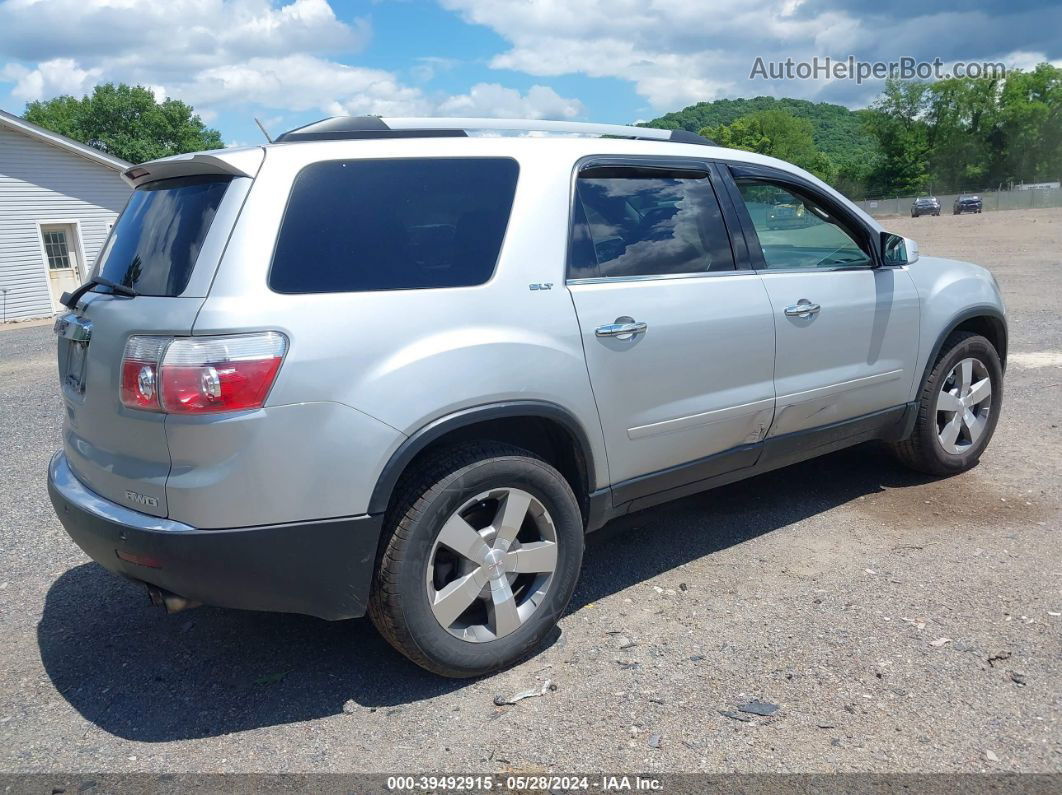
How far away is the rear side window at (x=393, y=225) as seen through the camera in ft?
9.63

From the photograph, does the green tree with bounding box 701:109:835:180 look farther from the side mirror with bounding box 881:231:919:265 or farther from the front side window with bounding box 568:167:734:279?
the front side window with bounding box 568:167:734:279

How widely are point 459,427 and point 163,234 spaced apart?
4.10 feet

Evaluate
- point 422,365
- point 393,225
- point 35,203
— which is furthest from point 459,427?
point 35,203

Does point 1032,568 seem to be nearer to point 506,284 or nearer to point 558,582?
point 558,582

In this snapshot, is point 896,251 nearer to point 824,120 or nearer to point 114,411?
point 114,411

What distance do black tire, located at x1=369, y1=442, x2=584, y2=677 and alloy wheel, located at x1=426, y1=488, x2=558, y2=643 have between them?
3cm

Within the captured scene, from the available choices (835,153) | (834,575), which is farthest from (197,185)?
(835,153)

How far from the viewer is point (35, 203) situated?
21.7 m

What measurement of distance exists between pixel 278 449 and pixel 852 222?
3.34 metres

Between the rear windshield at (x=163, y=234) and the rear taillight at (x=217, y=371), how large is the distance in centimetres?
27

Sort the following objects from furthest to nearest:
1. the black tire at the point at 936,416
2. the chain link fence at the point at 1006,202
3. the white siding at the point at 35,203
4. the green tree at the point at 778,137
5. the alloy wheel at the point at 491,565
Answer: the green tree at the point at 778,137 → the chain link fence at the point at 1006,202 → the white siding at the point at 35,203 → the black tire at the point at 936,416 → the alloy wheel at the point at 491,565

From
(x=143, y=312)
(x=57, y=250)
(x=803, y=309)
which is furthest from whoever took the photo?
(x=57, y=250)

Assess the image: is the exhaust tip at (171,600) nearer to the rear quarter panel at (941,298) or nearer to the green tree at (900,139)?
the rear quarter panel at (941,298)

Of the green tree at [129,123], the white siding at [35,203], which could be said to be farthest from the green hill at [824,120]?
the white siding at [35,203]
